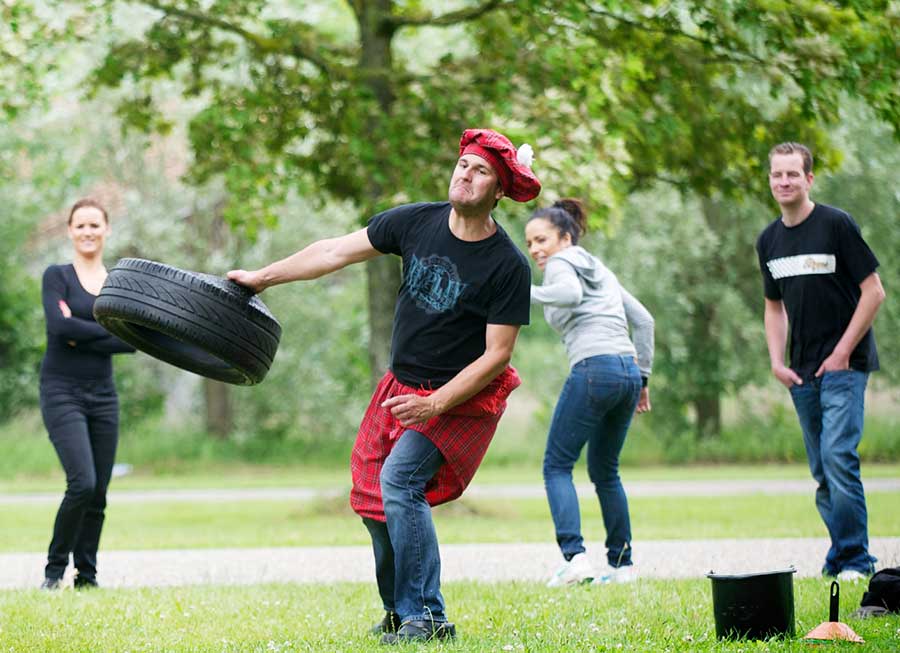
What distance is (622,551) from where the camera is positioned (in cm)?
789

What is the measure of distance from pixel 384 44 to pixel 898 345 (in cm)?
1254

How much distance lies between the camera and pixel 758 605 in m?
5.31

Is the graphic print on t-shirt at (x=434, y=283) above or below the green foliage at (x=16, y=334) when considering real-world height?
below

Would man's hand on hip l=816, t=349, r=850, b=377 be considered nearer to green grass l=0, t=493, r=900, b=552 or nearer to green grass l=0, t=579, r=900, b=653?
green grass l=0, t=579, r=900, b=653

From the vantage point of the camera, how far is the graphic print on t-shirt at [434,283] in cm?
552

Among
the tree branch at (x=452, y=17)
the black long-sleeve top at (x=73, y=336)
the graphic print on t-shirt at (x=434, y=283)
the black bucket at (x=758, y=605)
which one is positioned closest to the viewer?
the black bucket at (x=758, y=605)

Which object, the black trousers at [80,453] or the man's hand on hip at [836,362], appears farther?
the black trousers at [80,453]

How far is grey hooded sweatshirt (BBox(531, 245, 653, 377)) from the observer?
24.6ft

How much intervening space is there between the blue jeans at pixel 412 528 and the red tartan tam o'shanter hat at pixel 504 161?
1151 millimetres

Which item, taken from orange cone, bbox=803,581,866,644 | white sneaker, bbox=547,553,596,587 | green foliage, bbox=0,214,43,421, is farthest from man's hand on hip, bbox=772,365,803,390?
green foliage, bbox=0,214,43,421

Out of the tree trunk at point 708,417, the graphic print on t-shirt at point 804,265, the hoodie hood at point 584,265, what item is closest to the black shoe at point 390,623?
the hoodie hood at point 584,265

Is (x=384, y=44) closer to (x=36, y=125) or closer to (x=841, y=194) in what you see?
(x=841, y=194)

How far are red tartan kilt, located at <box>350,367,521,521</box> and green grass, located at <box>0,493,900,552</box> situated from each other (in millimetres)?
5169

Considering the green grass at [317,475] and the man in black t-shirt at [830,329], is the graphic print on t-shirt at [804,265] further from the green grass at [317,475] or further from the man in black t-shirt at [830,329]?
the green grass at [317,475]
